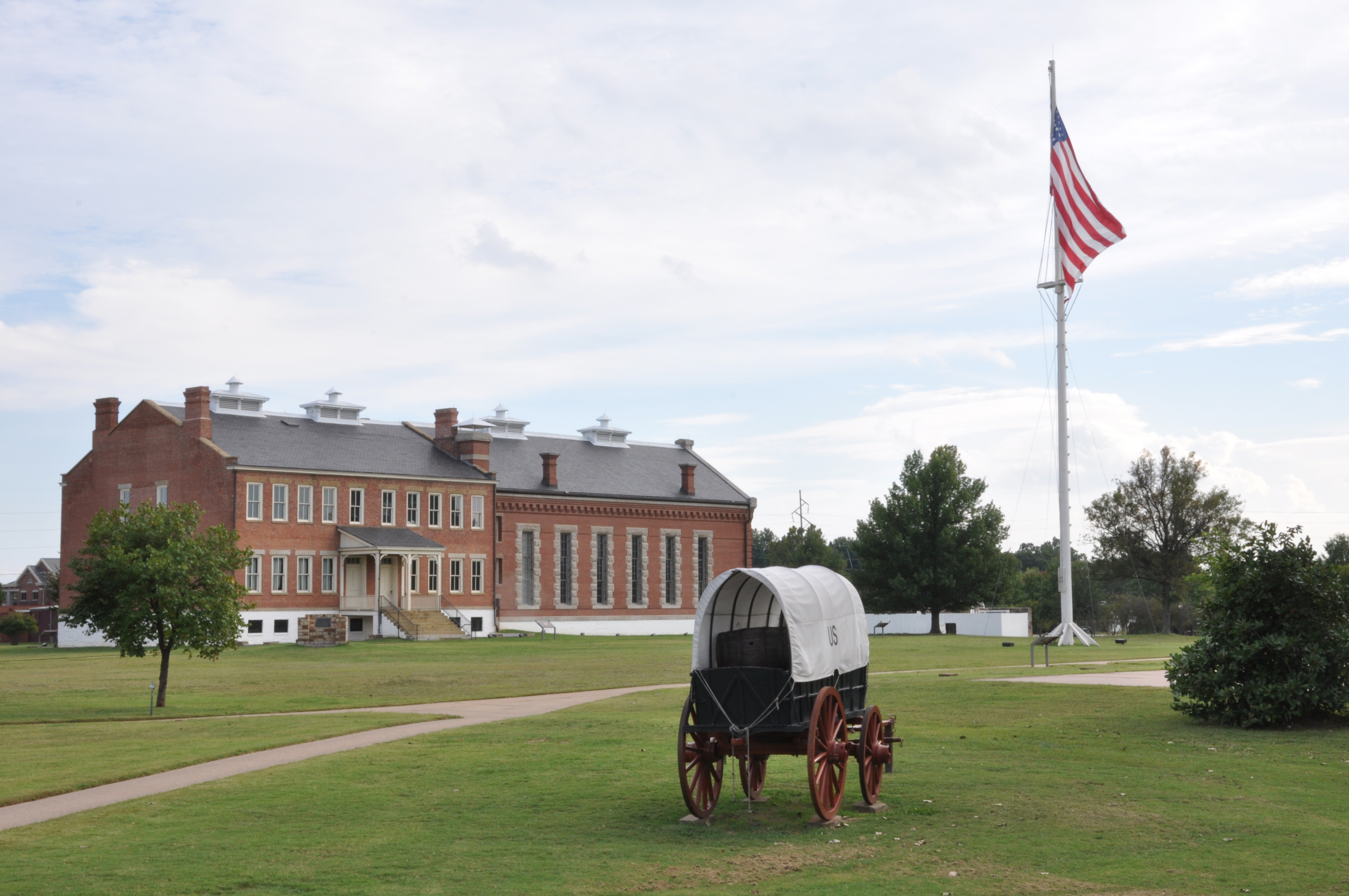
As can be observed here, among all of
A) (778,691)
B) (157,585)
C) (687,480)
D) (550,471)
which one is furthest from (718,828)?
(687,480)

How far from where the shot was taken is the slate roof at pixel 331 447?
62.8 meters

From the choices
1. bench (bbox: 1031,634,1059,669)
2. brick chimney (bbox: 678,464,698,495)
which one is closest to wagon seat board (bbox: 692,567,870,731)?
bench (bbox: 1031,634,1059,669)

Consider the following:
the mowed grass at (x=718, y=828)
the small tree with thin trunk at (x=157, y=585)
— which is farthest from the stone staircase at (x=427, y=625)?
the mowed grass at (x=718, y=828)

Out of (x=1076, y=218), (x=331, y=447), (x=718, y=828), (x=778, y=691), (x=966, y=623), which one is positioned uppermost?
(x=1076, y=218)

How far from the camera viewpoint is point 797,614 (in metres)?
13.8

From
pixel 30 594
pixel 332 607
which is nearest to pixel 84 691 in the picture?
pixel 332 607

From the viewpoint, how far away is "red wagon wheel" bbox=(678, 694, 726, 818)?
44.7ft

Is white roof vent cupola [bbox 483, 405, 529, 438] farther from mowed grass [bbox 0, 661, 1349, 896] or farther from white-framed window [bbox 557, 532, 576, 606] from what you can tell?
mowed grass [bbox 0, 661, 1349, 896]

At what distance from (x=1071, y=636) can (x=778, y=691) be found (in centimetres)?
4071

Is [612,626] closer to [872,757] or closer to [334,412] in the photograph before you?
[334,412]

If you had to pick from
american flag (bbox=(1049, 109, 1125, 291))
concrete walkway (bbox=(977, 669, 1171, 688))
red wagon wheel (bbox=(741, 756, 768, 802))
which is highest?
american flag (bbox=(1049, 109, 1125, 291))

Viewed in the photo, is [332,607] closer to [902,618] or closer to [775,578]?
[902,618]

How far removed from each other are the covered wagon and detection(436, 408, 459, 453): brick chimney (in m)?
58.2

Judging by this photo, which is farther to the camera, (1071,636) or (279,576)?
(279,576)
